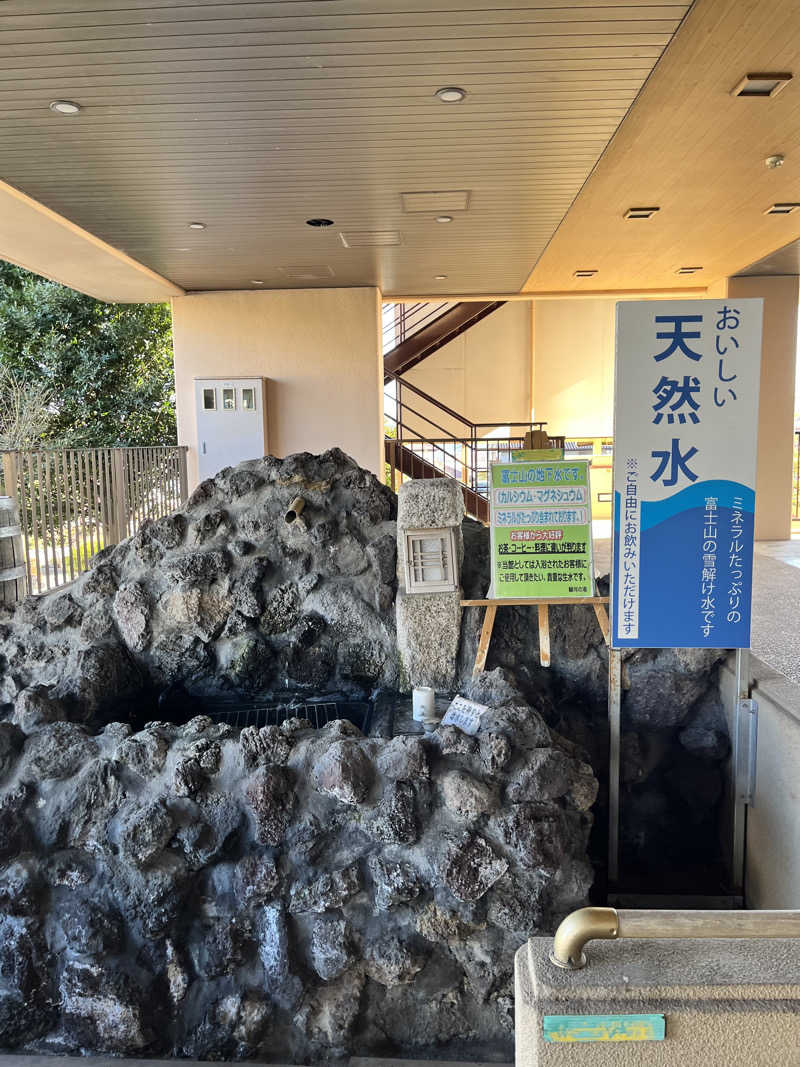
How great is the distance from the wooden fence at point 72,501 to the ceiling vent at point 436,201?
385cm

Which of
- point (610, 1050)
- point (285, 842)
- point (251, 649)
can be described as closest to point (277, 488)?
point (251, 649)

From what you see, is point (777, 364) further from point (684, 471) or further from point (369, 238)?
point (684, 471)

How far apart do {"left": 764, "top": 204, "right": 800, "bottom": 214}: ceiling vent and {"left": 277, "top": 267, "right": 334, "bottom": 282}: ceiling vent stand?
4.84 metres

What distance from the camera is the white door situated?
400 inches

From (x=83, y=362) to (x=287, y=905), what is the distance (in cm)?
1395

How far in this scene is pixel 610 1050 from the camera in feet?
5.11

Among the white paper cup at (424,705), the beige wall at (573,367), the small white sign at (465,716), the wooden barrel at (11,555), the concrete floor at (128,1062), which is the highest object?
the beige wall at (573,367)

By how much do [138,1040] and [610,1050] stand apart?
2.49 m

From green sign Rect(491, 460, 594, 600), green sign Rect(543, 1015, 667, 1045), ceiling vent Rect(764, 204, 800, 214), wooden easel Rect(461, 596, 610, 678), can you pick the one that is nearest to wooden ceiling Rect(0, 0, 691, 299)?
ceiling vent Rect(764, 204, 800, 214)

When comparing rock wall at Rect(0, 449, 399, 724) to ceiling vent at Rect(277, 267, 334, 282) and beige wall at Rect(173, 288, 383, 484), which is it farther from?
beige wall at Rect(173, 288, 383, 484)

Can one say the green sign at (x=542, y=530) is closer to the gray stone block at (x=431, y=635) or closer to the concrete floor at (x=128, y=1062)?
the gray stone block at (x=431, y=635)

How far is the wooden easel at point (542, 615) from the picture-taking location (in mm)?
4230

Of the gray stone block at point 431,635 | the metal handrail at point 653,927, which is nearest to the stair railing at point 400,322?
the gray stone block at point 431,635

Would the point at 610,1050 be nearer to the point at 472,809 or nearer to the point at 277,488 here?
the point at 472,809
